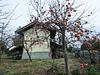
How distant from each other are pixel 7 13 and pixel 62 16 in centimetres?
168

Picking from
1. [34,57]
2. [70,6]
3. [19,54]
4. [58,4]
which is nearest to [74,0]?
[70,6]

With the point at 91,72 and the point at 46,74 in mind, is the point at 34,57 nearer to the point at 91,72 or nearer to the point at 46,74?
the point at 46,74

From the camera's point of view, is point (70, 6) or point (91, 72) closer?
point (70, 6)

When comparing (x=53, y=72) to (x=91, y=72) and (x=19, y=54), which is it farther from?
(x=19, y=54)

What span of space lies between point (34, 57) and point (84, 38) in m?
9.34

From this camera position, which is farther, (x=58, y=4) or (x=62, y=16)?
(x=58, y=4)

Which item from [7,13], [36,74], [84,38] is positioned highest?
[7,13]

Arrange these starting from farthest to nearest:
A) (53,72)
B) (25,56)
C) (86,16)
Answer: (25,56)
(53,72)
(86,16)

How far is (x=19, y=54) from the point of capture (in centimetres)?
1214

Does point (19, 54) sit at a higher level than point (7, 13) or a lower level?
lower

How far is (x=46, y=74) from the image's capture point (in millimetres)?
4133

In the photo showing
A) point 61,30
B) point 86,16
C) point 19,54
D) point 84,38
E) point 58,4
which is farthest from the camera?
point 19,54

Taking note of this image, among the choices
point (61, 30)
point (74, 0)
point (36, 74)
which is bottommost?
point (36, 74)

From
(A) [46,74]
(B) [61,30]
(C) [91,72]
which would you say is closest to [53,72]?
(A) [46,74]
